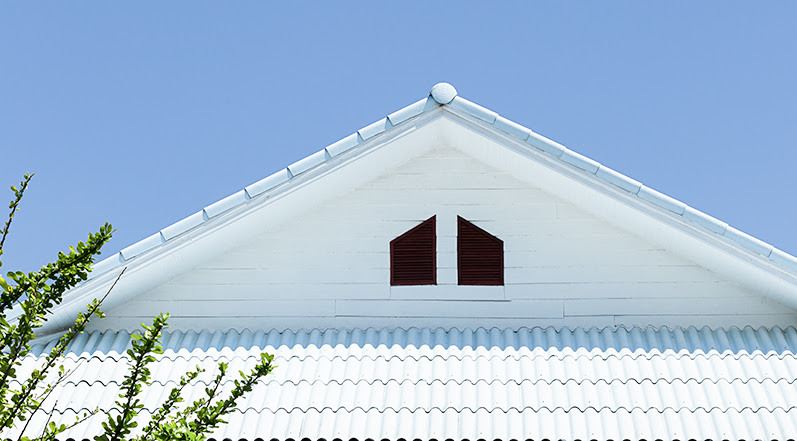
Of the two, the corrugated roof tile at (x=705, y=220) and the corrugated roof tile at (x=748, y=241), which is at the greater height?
the corrugated roof tile at (x=705, y=220)

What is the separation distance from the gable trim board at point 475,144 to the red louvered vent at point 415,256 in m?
0.72

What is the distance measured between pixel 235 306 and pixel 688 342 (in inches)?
151

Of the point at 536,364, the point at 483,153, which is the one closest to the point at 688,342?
the point at 536,364

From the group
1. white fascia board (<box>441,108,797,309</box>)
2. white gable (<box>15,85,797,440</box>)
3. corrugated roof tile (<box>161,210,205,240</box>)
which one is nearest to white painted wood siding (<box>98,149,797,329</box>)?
white gable (<box>15,85,797,440</box>)

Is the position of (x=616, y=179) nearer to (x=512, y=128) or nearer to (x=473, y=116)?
(x=512, y=128)

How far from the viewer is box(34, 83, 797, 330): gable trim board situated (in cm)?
794

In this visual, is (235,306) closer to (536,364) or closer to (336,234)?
(336,234)

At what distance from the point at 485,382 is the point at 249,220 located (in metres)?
2.51

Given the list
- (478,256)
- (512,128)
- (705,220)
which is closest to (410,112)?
(512,128)

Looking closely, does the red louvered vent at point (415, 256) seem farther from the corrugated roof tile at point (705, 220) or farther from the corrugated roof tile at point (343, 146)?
the corrugated roof tile at point (705, 220)

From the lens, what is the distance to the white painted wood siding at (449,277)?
8320 mm

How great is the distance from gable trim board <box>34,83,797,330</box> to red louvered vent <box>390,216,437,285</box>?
724 millimetres

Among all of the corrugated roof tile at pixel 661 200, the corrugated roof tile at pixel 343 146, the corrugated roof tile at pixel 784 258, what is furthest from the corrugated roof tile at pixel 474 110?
the corrugated roof tile at pixel 784 258

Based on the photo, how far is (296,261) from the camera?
27.9 ft
